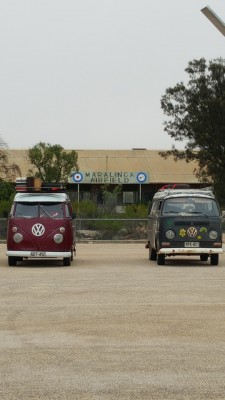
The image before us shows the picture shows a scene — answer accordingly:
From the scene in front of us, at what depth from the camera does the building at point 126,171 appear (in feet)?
237

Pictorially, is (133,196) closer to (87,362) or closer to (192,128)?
(192,128)

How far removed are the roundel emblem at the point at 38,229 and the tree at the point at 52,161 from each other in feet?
134

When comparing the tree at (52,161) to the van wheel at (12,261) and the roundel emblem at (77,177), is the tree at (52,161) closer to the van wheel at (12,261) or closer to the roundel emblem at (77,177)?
the roundel emblem at (77,177)

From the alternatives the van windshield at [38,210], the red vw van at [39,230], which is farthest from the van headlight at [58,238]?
the van windshield at [38,210]

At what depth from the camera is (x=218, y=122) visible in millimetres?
66750

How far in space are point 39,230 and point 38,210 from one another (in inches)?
29.4

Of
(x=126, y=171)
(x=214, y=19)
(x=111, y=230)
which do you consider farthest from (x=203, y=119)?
(x=214, y=19)

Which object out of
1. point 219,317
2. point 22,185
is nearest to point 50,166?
point 22,185

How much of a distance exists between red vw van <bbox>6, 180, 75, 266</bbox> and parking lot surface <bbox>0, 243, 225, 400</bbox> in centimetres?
255

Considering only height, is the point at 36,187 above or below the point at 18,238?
above

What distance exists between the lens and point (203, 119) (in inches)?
2672

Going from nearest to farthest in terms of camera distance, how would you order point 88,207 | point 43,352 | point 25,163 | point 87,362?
1. point 87,362
2. point 43,352
3. point 88,207
4. point 25,163

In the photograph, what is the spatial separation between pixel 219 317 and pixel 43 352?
408cm

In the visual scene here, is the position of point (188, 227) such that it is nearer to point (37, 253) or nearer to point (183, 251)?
point (183, 251)
